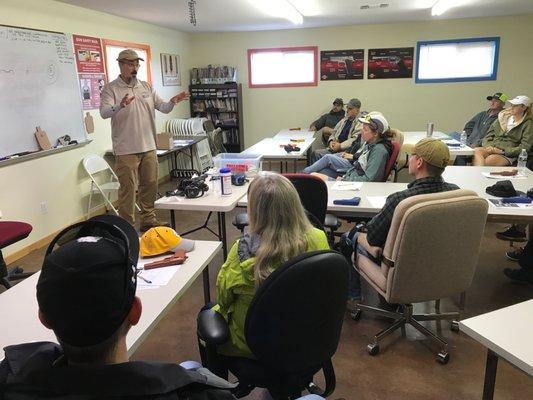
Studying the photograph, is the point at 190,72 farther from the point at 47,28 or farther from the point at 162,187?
the point at 47,28

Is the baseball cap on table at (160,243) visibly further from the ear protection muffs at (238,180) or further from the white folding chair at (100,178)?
the white folding chair at (100,178)

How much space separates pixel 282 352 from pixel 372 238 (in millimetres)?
Answer: 1168

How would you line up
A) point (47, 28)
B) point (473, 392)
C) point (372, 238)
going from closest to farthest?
point (473, 392), point (372, 238), point (47, 28)

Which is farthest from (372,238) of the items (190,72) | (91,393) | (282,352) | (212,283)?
(190,72)

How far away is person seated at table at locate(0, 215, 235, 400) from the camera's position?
71 centimetres

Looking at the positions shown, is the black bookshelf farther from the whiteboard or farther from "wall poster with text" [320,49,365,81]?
the whiteboard

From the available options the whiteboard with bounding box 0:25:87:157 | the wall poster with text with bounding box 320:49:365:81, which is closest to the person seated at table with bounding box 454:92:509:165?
the wall poster with text with bounding box 320:49:365:81

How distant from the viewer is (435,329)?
268 centimetres

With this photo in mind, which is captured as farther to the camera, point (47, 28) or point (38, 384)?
point (47, 28)

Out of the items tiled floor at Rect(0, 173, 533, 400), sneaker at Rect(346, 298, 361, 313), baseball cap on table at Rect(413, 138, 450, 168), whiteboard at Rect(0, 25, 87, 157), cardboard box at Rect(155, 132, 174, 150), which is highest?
whiteboard at Rect(0, 25, 87, 157)

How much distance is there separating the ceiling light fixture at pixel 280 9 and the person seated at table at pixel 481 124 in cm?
288

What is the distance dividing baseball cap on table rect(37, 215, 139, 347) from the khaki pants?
146 inches

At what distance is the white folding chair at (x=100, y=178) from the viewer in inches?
190

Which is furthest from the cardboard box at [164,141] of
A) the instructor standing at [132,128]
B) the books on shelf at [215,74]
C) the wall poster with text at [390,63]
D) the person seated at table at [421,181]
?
the person seated at table at [421,181]
